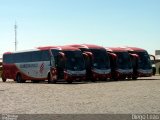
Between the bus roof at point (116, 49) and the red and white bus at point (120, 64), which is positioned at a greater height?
the bus roof at point (116, 49)

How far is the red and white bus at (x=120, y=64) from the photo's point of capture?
3803 centimetres

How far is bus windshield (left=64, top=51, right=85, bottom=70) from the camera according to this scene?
32594mm

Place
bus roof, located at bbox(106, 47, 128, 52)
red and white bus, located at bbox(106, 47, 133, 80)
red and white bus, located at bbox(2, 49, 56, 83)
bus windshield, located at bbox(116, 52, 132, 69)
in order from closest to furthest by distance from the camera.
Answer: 1. red and white bus, located at bbox(2, 49, 56, 83)
2. red and white bus, located at bbox(106, 47, 133, 80)
3. bus windshield, located at bbox(116, 52, 132, 69)
4. bus roof, located at bbox(106, 47, 128, 52)

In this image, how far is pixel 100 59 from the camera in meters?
36.0

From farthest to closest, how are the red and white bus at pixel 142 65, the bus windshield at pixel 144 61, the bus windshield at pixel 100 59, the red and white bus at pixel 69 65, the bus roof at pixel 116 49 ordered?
the bus roof at pixel 116 49 → the bus windshield at pixel 144 61 → the red and white bus at pixel 142 65 → the bus windshield at pixel 100 59 → the red and white bus at pixel 69 65

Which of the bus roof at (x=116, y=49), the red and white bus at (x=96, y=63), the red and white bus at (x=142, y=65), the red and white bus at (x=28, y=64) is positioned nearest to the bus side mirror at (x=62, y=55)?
the red and white bus at (x=28, y=64)

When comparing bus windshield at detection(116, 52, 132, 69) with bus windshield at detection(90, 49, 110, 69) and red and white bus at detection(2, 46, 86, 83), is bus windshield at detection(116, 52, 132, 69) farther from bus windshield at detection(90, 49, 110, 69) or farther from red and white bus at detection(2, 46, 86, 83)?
red and white bus at detection(2, 46, 86, 83)

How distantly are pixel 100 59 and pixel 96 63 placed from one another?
1.89 feet

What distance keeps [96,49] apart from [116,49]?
12.6ft

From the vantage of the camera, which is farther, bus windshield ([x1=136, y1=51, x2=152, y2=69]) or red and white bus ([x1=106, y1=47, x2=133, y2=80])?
bus windshield ([x1=136, y1=51, x2=152, y2=69])

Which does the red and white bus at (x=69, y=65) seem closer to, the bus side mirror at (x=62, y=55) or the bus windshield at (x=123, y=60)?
the bus side mirror at (x=62, y=55)

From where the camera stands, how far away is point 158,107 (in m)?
13.8

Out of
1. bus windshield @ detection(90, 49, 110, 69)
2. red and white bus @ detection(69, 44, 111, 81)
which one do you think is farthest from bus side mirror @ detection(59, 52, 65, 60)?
bus windshield @ detection(90, 49, 110, 69)

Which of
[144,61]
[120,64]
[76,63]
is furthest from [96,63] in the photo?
[144,61]
